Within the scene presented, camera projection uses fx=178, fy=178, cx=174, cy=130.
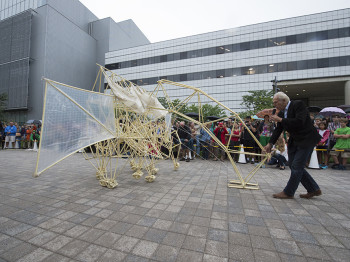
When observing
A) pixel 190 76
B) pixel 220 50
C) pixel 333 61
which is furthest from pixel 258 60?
pixel 190 76

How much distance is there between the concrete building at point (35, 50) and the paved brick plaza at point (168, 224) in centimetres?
3398

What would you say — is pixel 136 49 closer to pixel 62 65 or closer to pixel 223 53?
pixel 62 65

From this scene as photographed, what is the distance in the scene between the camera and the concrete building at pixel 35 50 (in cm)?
3038

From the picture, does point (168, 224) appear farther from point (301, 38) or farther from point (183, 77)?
point (301, 38)

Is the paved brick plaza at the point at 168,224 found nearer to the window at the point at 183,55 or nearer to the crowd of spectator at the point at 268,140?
the crowd of spectator at the point at 268,140

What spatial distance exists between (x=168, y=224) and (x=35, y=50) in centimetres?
3986

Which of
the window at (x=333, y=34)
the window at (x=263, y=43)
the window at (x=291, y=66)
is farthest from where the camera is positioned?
the window at (x=263, y=43)

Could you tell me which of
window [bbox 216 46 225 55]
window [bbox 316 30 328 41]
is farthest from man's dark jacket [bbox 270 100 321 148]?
window [bbox 316 30 328 41]

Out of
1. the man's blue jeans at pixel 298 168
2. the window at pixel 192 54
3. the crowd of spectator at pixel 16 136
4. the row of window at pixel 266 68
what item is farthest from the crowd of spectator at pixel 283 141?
the window at pixel 192 54

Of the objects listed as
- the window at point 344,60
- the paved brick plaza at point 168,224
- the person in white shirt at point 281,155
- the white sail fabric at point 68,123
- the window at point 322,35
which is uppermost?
the window at point 322,35

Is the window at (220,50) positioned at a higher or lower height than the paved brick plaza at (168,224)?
higher

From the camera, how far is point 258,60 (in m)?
27.5

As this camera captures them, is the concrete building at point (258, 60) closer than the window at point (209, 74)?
Yes

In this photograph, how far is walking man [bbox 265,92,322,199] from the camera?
3375mm
